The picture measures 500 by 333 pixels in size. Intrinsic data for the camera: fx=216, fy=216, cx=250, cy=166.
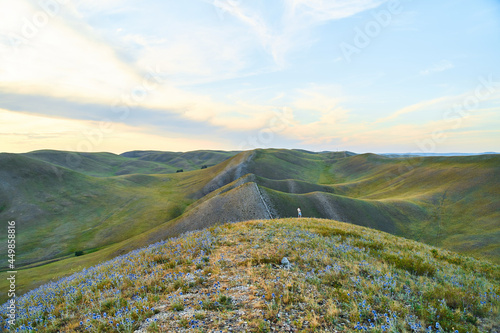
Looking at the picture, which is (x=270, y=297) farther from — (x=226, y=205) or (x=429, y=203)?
(x=429, y=203)

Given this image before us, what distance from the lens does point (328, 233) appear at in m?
15.9

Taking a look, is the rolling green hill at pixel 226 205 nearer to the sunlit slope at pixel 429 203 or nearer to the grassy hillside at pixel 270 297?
the sunlit slope at pixel 429 203

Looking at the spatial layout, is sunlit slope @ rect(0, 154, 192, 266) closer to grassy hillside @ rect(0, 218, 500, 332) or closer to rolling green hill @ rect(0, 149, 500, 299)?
rolling green hill @ rect(0, 149, 500, 299)

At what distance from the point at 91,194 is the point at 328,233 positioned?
11642cm

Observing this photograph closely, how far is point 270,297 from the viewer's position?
22.1 ft

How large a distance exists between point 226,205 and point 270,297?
144ft

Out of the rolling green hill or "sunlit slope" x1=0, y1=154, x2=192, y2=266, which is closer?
the rolling green hill

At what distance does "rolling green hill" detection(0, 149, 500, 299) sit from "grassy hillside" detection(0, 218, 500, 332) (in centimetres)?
3335

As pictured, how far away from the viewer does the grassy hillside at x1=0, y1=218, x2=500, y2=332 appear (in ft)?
18.7

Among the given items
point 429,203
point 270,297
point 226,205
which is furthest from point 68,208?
point 429,203

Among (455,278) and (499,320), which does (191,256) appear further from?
(455,278)

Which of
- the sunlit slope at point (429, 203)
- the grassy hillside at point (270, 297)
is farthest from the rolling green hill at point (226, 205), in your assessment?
the grassy hillside at point (270, 297)

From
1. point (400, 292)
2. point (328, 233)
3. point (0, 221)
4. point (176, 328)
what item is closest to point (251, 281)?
point (176, 328)

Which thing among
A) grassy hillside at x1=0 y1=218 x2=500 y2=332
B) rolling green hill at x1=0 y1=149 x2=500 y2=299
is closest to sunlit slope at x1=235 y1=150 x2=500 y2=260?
rolling green hill at x1=0 y1=149 x2=500 y2=299
